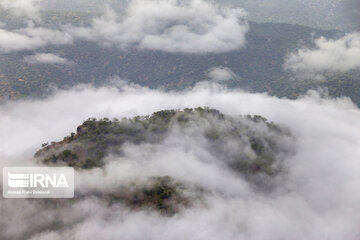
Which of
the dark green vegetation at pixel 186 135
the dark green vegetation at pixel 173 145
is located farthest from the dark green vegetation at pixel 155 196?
the dark green vegetation at pixel 186 135

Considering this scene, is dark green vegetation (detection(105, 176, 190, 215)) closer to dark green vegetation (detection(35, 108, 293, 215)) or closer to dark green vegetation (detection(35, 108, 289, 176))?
dark green vegetation (detection(35, 108, 293, 215))

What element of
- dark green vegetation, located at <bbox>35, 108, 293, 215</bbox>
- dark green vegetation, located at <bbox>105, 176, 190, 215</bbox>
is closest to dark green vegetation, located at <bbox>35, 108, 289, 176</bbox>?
dark green vegetation, located at <bbox>35, 108, 293, 215</bbox>

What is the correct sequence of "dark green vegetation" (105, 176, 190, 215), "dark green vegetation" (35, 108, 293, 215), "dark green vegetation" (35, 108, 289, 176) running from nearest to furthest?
1. "dark green vegetation" (105, 176, 190, 215)
2. "dark green vegetation" (35, 108, 293, 215)
3. "dark green vegetation" (35, 108, 289, 176)

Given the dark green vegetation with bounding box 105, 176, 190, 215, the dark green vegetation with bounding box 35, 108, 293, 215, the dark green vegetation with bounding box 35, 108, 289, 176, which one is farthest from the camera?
the dark green vegetation with bounding box 35, 108, 289, 176

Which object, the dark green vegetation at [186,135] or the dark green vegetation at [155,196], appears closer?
the dark green vegetation at [155,196]

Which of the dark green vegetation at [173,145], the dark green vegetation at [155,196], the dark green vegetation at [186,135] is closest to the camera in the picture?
the dark green vegetation at [155,196]

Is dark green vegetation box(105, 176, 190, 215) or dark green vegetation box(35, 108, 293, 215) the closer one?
dark green vegetation box(105, 176, 190, 215)

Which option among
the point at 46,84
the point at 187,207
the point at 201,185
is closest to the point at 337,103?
the point at 201,185

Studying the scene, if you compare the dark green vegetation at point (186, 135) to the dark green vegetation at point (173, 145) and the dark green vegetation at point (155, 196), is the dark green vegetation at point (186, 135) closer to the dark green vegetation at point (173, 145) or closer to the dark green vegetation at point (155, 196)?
the dark green vegetation at point (173, 145)

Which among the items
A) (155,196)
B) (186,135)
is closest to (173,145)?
(186,135)

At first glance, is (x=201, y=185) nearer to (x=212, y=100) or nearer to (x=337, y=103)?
(x=212, y=100)

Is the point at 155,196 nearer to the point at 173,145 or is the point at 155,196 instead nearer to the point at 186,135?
the point at 173,145
